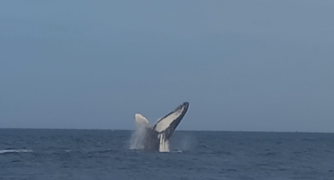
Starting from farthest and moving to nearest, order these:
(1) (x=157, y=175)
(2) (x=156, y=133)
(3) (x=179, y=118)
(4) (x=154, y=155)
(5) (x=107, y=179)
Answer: (4) (x=154, y=155)
(2) (x=156, y=133)
(3) (x=179, y=118)
(1) (x=157, y=175)
(5) (x=107, y=179)

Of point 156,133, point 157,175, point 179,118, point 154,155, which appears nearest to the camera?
point 157,175

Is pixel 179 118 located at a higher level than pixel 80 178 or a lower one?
higher

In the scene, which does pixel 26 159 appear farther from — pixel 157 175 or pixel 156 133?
pixel 157 175

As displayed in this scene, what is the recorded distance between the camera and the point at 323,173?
32.1 m

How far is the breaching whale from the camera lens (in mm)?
30359

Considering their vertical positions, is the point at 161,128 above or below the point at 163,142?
above

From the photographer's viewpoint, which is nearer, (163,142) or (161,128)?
(161,128)

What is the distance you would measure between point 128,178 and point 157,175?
178 cm

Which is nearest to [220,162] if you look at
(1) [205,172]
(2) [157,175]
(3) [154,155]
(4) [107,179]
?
(3) [154,155]

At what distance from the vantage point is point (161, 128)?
103 ft

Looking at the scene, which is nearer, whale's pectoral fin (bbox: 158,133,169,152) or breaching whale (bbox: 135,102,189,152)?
breaching whale (bbox: 135,102,189,152)

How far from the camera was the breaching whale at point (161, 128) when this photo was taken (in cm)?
3036

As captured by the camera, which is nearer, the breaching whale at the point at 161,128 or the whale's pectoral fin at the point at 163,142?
the breaching whale at the point at 161,128

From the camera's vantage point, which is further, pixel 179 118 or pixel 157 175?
pixel 179 118
